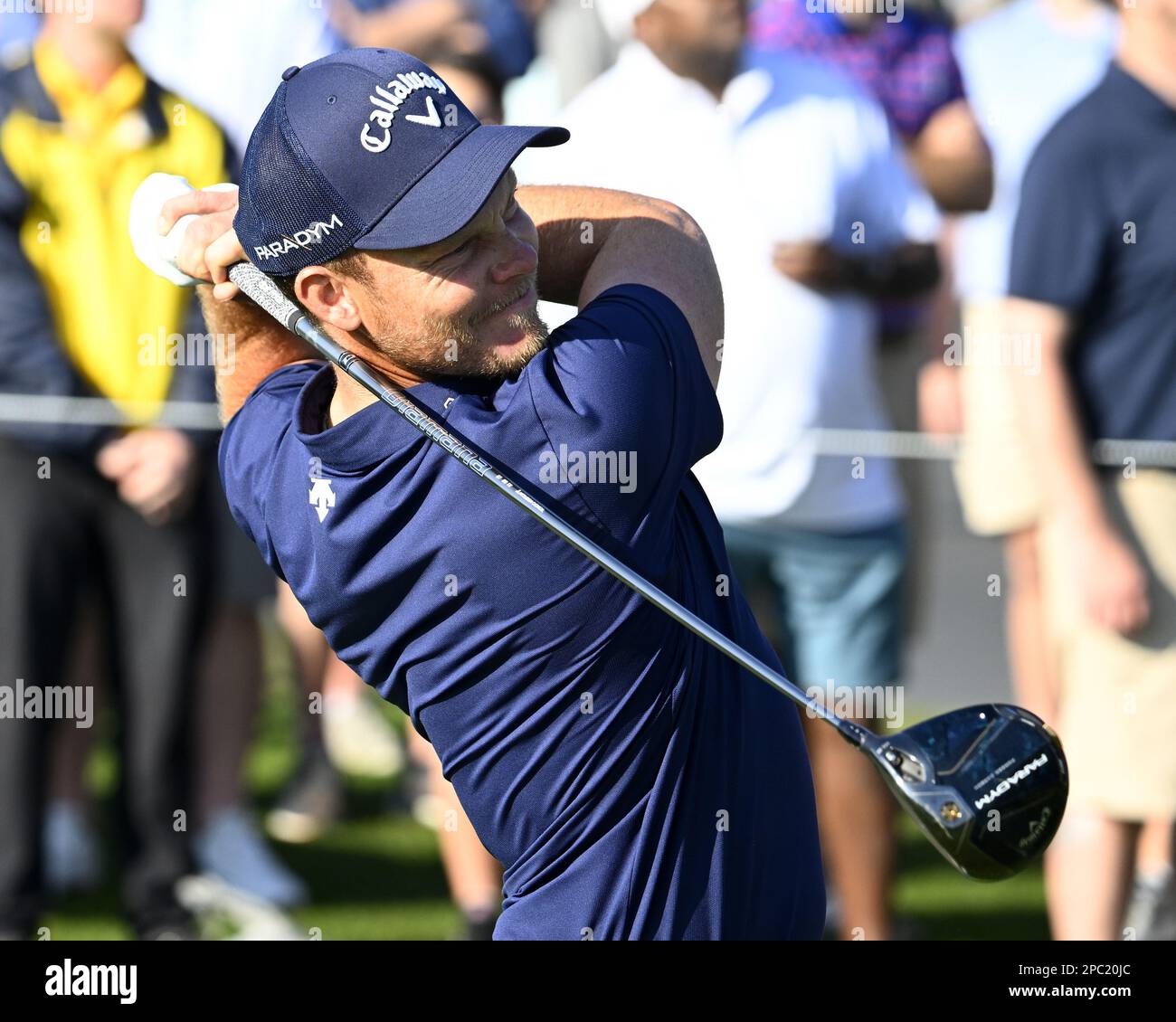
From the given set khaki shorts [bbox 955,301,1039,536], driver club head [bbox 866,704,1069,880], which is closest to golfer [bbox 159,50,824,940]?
driver club head [bbox 866,704,1069,880]

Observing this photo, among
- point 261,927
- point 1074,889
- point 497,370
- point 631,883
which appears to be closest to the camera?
point 497,370

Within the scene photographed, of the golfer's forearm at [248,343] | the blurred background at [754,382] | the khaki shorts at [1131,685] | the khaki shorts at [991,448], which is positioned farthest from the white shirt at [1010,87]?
the golfer's forearm at [248,343]

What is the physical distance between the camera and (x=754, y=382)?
182 inches

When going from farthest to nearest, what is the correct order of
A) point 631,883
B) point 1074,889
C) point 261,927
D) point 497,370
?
point 261,927 → point 1074,889 → point 631,883 → point 497,370

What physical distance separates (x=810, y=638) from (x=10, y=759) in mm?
2077

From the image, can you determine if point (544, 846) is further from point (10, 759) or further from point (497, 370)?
point (10, 759)

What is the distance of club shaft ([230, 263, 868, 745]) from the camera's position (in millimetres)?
2154

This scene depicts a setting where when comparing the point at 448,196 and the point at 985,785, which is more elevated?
the point at 448,196

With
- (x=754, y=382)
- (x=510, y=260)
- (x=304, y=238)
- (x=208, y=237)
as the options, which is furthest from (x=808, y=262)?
(x=304, y=238)

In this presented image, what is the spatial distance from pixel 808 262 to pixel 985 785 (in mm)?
2589

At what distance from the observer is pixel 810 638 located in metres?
4.67

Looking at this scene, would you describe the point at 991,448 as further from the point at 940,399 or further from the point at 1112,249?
the point at 1112,249
